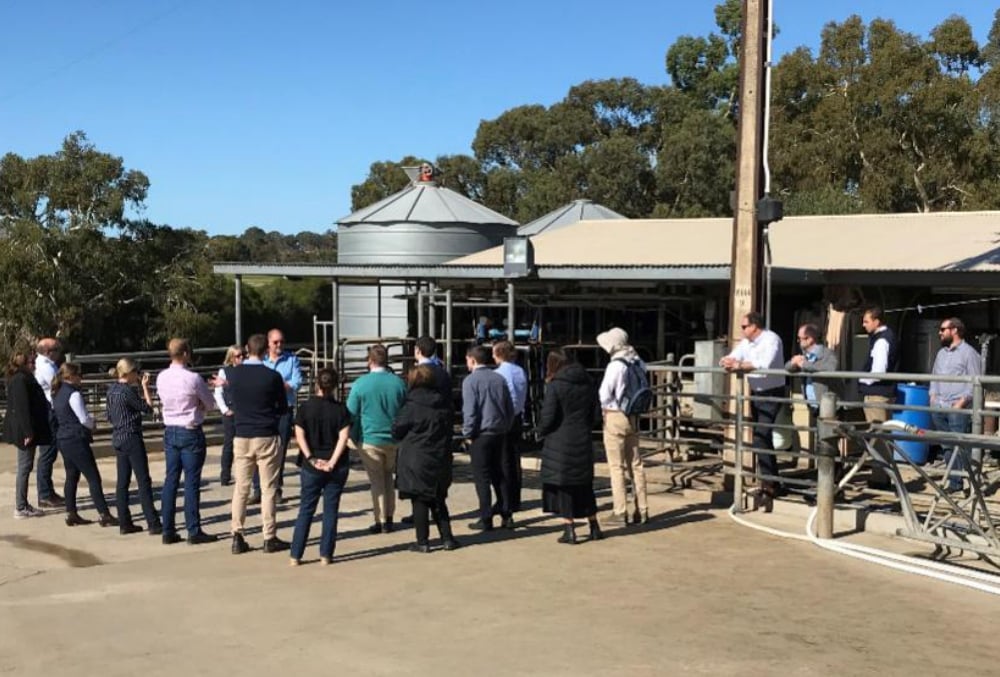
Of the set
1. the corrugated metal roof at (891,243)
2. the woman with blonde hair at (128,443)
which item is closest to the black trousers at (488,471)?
the woman with blonde hair at (128,443)

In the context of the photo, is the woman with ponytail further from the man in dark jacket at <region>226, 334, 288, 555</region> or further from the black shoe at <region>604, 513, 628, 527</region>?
the black shoe at <region>604, 513, 628, 527</region>

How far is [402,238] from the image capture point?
2175 cm

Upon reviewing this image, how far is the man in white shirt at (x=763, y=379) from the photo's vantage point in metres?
8.69

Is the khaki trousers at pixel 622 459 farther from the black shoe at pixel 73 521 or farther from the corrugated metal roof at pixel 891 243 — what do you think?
the corrugated metal roof at pixel 891 243

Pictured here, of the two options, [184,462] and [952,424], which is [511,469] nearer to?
[184,462]

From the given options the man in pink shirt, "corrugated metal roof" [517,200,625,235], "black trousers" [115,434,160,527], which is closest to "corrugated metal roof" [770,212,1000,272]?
the man in pink shirt

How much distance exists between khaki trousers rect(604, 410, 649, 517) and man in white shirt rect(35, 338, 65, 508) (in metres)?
5.06

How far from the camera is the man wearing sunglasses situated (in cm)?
874

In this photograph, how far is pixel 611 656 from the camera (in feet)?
17.4

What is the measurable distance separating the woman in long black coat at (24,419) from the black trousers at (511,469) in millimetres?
4160

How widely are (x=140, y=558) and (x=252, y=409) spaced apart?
143 centimetres

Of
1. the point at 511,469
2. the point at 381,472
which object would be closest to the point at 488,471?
the point at 511,469

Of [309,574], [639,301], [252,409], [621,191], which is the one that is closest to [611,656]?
[309,574]

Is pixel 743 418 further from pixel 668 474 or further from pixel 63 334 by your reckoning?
pixel 63 334
